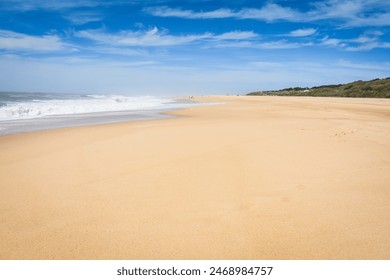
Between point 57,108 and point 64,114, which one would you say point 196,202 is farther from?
point 57,108

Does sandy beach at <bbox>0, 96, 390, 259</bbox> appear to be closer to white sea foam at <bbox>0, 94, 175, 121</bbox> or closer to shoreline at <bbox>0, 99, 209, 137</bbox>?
shoreline at <bbox>0, 99, 209, 137</bbox>

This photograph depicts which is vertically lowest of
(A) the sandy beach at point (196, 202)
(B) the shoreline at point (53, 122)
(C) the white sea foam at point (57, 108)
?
(A) the sandy beach at point (196, 202)

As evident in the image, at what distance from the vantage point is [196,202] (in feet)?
9.59

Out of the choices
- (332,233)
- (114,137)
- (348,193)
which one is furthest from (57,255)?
(114,137)

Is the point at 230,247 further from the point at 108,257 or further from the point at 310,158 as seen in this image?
the point at 310,158

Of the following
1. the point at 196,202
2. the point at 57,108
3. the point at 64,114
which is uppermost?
the point at 57,108

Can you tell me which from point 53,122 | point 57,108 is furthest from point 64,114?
point 53,122

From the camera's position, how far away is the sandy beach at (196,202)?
2.19 meters

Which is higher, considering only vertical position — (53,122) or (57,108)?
(57,108)

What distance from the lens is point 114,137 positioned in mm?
6535

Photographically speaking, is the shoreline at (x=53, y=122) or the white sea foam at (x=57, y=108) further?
the white sea foam at (x=57, y=108)

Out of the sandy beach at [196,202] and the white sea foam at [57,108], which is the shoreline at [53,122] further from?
the sandy beach at [196,202]

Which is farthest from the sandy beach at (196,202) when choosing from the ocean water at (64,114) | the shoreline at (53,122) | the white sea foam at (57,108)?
the white sea foam at (57,108)

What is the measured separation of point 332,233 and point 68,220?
7.70 ft
